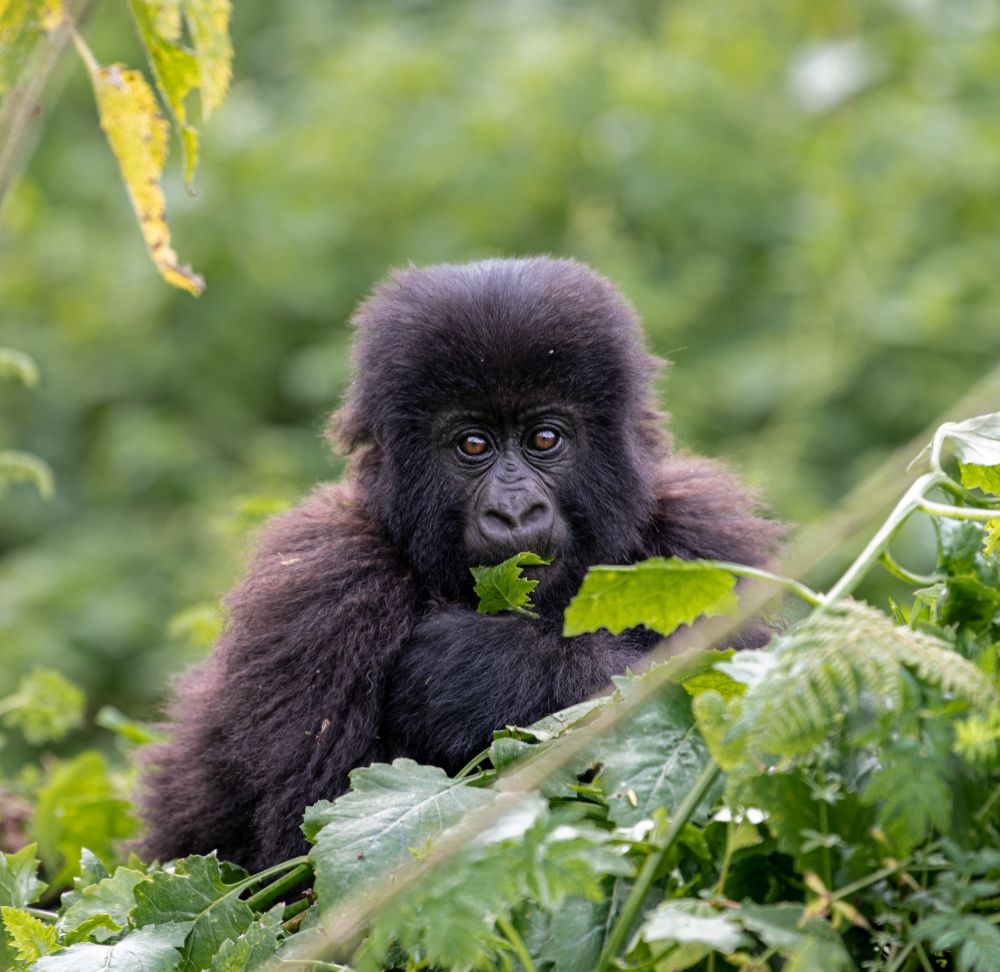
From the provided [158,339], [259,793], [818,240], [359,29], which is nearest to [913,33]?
[818,240]

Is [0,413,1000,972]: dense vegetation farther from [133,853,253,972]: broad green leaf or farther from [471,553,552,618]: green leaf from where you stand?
[471,553,552,618]: green leaf

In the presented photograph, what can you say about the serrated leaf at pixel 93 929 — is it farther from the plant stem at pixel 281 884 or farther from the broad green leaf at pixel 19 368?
the broad green leaf at pixel 19 368

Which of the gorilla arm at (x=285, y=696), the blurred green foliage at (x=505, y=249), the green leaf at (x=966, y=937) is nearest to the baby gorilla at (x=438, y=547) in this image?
the gorilla arm at (x=285, y=696)

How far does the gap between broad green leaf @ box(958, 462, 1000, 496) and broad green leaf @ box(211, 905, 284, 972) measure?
111 cm

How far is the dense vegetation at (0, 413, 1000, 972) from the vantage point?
4.15 ft

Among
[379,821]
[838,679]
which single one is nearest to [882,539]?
[838,679]

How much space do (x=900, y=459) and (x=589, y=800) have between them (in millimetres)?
601

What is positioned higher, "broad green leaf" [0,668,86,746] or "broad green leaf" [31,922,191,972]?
"broad green leaf" [31,922,191,972]

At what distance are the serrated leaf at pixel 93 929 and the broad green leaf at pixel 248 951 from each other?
0.77 feet

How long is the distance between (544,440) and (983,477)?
1.37 metres

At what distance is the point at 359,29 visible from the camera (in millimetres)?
9438

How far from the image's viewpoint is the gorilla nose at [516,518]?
2.86m

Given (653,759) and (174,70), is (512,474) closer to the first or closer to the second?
(174,70)

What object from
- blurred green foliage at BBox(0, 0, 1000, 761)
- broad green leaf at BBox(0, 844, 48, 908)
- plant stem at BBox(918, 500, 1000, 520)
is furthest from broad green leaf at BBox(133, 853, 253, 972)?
blurred green foliage at BBox(0, 0, 1000, 761)
